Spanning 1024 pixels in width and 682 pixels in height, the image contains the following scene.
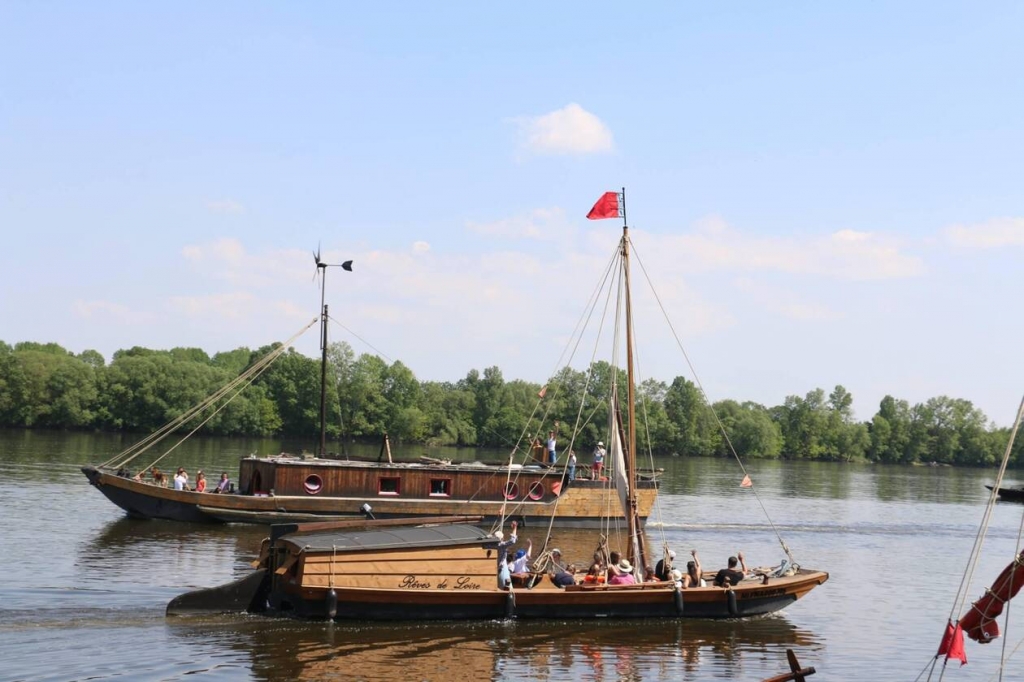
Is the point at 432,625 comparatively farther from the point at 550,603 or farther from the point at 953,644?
the point at 953,644

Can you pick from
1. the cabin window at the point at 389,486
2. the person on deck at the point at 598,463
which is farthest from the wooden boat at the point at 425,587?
the person on deck at the point at 598,463

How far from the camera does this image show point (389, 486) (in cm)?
4769

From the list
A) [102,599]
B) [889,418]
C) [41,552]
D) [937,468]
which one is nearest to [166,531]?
[41,552]

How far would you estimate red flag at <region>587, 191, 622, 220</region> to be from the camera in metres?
36.3

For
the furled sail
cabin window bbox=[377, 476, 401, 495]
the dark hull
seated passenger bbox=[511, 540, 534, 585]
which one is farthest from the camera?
cabin window bbox=[377, 476, 401, 495]

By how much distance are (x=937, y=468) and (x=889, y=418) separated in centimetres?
2772

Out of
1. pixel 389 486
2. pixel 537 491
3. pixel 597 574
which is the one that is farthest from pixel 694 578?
pixel 389 486

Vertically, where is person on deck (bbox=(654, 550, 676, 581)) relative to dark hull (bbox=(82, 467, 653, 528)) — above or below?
below

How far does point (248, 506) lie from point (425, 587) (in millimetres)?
19121

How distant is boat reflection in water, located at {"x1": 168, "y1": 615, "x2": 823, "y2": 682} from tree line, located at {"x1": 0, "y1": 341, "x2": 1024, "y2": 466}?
8731 centimetres

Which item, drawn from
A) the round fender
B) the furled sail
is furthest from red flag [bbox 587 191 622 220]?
the furled sail

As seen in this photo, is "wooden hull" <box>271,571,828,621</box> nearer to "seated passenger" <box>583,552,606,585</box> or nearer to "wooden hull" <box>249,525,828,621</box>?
"wooden hull" <box>249,525,828,621</box>

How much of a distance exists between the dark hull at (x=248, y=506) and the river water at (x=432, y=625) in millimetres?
833

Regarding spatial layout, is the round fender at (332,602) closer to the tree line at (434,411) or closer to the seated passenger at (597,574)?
the seated passenger at (597,574)
